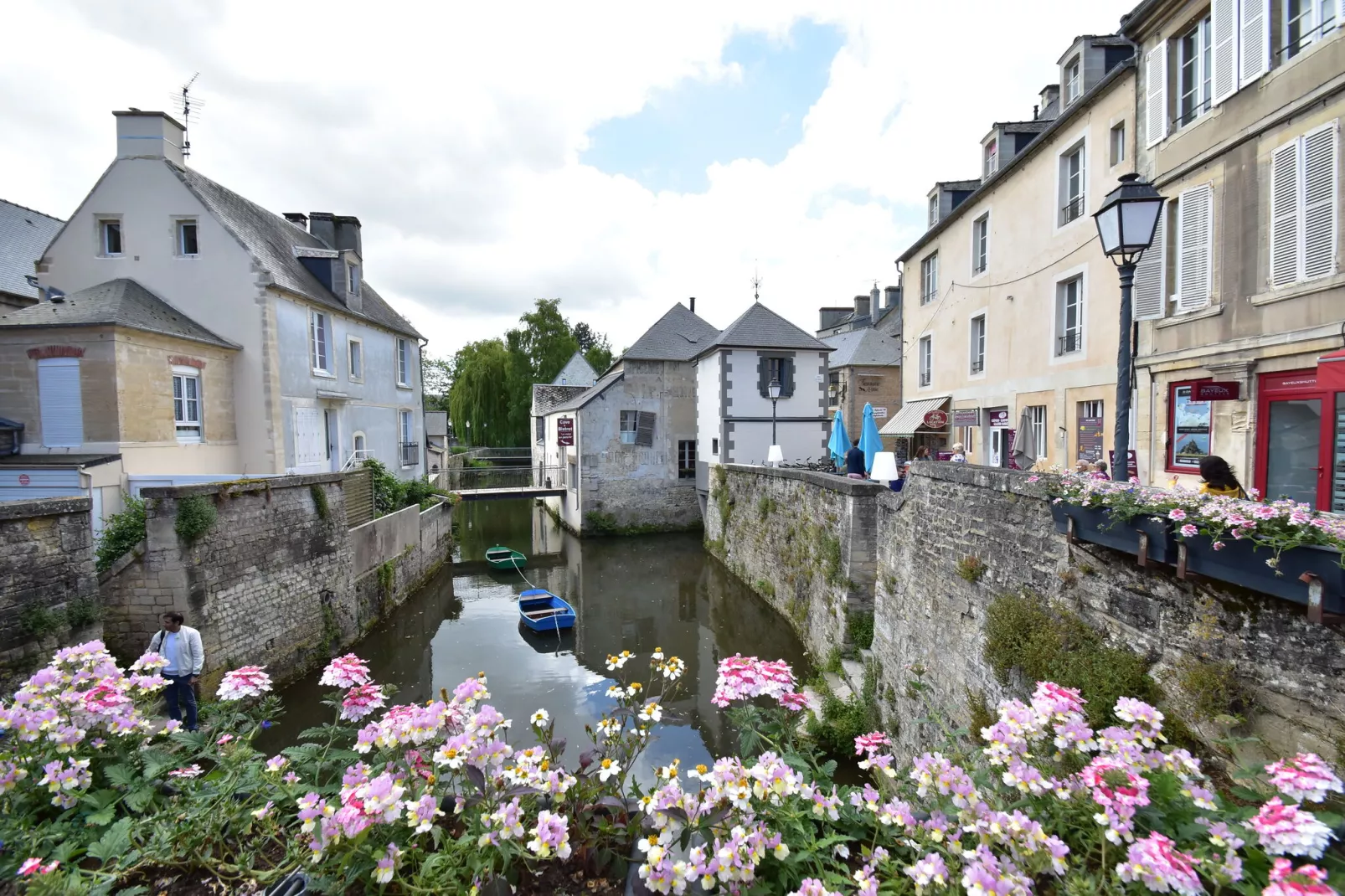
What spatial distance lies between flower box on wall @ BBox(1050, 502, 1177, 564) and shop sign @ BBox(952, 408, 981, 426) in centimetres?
905

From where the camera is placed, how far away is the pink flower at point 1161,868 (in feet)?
4.86

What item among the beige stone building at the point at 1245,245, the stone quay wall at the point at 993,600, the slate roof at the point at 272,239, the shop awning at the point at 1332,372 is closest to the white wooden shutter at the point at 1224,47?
the beige stone building at the point at 1245,245

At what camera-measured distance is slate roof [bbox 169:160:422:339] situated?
42.0ft

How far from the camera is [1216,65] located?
6969 millimetres

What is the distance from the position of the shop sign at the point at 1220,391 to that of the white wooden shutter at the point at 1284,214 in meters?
1.15

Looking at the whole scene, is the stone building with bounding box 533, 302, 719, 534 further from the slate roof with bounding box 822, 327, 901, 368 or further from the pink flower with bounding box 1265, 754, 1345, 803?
the pink flower with bounding box 1265, 754, 1345, 803

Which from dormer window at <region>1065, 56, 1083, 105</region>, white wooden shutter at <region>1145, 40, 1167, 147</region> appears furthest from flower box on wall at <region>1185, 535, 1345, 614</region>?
dormer window at <region>1065, 56, 1083, 105</region>

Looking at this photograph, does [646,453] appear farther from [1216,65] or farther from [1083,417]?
[1216,65]

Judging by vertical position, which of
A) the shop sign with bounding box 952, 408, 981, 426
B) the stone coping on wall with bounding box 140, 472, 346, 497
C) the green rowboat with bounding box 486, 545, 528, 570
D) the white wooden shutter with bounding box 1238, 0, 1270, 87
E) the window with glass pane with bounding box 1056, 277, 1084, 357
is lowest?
the green rowboat with bounding box 486, 545, 528, 570

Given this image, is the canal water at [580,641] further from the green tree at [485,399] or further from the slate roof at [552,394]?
the green tree at [485,399]

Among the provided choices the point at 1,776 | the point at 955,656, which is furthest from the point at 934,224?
the point at 1,776

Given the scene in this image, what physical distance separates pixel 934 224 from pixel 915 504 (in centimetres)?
1042

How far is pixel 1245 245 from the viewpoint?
6.77 meters

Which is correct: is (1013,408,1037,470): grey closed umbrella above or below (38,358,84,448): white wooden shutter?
below
